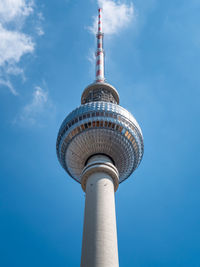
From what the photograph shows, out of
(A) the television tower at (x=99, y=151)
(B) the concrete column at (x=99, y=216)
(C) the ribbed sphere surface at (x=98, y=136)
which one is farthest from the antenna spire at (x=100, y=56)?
(B) the concrete column at (x=99, y=216)

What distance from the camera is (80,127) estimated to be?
115 feet

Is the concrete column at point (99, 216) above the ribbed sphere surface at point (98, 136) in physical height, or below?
below

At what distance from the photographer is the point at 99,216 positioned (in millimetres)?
26844

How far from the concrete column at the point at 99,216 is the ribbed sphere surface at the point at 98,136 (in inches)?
87.8

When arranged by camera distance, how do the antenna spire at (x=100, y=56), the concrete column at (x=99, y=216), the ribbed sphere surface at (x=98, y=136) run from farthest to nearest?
the antenna spire at (x=100, y=56)
the ribbed sphere surface at (x=98, y=136)
the concrete column at (x=99, y=216)

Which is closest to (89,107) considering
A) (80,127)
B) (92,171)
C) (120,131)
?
(80,127)

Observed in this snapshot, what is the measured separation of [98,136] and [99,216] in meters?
11.5

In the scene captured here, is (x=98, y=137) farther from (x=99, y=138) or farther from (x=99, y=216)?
(x=99, y=216)

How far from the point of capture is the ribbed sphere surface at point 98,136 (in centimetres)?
3469

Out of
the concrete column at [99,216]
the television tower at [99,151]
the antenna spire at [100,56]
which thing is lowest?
the concrete column at [99,216]

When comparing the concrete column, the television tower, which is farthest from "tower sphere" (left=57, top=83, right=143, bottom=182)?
the concrete column

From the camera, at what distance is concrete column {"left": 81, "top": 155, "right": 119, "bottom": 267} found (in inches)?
953

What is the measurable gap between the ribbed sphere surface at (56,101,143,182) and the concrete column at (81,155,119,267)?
2230 mm

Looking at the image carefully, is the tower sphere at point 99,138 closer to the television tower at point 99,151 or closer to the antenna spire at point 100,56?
the television tower at point 99,151
